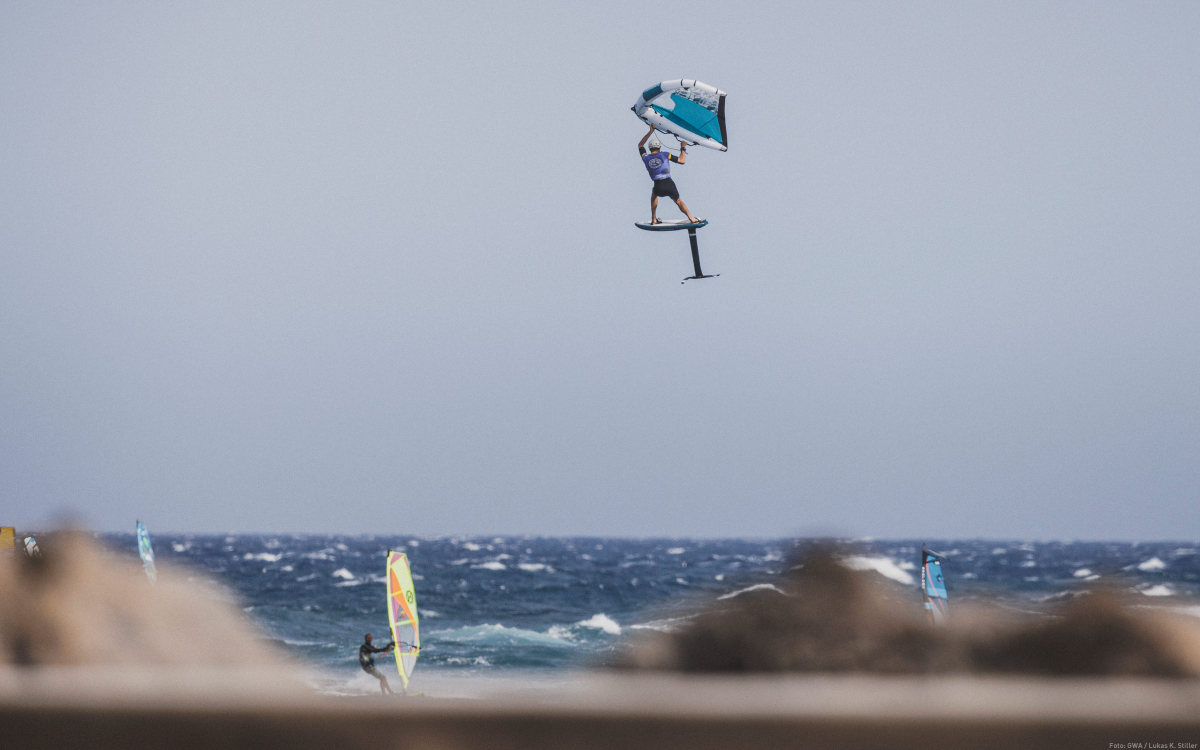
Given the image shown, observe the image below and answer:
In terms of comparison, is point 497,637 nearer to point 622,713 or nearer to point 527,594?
point 527,594

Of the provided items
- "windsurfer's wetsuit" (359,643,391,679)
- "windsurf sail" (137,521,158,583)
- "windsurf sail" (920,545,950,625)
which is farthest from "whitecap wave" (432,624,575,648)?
"windsurf sail" (920,545,950,625)

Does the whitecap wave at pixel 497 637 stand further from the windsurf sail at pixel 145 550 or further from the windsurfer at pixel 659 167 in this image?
the windsurfer at pixel 659 167

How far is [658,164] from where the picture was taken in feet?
33.0

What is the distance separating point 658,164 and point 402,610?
18059 millimetres

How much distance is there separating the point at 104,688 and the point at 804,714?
2.66 feet

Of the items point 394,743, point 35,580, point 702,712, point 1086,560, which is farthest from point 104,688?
point 1086,560

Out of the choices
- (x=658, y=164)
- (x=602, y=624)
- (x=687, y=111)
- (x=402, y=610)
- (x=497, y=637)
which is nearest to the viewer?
(x=687, y=111)

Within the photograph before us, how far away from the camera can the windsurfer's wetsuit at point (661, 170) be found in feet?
33.0

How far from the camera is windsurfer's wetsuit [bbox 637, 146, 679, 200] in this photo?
10.1 m

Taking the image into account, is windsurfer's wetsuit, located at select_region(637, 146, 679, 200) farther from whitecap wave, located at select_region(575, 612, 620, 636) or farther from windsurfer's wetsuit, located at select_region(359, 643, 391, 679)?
whitecap wave, located at select_region(575, 612, 620, 636)

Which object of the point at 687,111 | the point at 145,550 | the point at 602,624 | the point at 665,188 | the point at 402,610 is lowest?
the point at 602,624

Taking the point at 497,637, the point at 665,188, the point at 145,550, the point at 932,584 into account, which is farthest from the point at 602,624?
the point at 665,188

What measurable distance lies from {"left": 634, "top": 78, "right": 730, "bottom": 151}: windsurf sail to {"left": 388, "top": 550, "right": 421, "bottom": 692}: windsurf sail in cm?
1622

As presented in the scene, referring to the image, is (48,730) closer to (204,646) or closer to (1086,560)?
(204,646)
